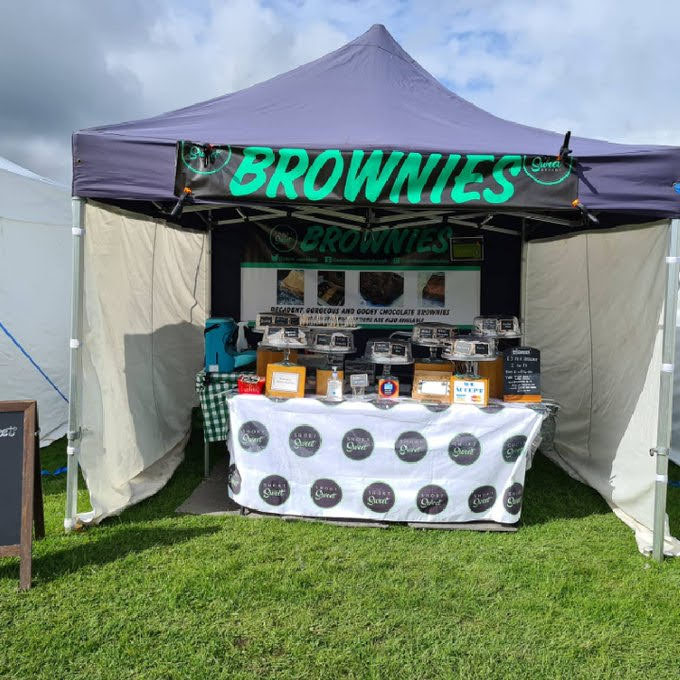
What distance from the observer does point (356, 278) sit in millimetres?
4824

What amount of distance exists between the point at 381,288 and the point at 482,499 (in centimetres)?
222

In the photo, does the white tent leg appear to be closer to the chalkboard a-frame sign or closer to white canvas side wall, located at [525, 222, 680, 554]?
white canvas side wall, located at [525, 222, 680, 554]

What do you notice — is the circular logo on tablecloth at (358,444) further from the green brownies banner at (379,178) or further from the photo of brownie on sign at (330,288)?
the photo of brownie on sign at (330,288)

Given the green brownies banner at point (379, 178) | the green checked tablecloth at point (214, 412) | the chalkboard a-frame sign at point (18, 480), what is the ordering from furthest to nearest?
the green checked tablecloth at point (214, 412) → the green brownies banner at point (379, 178) → the chalkboard a-frame sign at point (18, 480)

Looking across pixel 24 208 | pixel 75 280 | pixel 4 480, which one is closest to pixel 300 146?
pixel 75 280

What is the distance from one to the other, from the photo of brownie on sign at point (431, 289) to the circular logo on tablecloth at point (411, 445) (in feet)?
6.50

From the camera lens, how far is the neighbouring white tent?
459 cm

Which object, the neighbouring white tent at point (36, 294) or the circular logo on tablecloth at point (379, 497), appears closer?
the circular logo on tablecloth at point (379, 497)

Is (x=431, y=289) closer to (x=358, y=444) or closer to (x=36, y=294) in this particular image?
(x=358, y=444)

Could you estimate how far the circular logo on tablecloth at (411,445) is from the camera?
3055 millimetres

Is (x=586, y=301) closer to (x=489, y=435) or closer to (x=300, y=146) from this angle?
(x=489, y=435)

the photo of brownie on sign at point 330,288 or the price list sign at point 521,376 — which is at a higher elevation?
the photo of brownie on sign at point 330,288

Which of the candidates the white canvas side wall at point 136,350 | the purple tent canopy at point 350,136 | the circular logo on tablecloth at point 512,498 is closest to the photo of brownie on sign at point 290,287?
the white canvas side wall at point 136,350

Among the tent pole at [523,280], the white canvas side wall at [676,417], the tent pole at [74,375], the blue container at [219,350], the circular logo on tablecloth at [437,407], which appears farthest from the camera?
the tent pole at [523,280]
